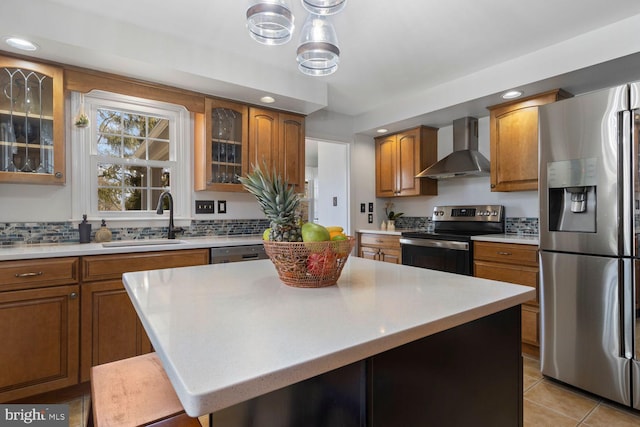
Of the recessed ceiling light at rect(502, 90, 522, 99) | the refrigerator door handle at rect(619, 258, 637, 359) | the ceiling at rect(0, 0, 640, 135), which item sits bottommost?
the refrigerator door handle at rect(619, 258, 637, 359)

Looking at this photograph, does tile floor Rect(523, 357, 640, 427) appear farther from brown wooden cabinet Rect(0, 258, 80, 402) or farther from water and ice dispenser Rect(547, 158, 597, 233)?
brown wooden cabinet Rect(0, 258, 80, 402)

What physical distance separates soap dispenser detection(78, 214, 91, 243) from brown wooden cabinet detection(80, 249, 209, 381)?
0.53m

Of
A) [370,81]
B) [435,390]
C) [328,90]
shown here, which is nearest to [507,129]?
[370,81]

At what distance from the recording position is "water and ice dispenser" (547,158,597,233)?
2.09 metres

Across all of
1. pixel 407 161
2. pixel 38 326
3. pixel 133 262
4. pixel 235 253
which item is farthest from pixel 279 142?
pixel 38 326

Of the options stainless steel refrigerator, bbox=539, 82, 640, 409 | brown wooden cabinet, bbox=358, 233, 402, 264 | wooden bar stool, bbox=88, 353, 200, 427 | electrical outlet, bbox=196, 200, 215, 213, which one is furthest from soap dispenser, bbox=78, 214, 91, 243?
stainless steel refrigerator, bbox=539, 82, 640, 409

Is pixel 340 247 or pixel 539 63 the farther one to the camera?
pixel 539 63

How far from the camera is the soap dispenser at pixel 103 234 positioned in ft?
8.59

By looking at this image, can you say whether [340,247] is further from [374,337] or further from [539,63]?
[539,63]

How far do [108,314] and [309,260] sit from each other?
1.85 m

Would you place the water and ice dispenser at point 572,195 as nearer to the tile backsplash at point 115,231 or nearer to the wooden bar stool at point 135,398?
the wooden bar stool at point 135,398

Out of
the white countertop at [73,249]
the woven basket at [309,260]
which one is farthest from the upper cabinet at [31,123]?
the woven basket at [309,260]

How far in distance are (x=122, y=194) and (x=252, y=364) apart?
9.35ft

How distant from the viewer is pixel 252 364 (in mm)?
539
